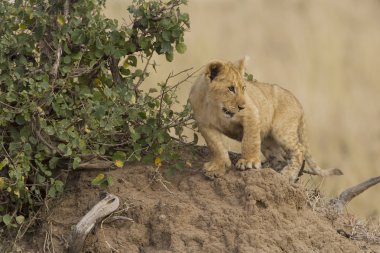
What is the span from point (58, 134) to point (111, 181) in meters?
0.59

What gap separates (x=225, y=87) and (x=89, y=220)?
5.59 feet

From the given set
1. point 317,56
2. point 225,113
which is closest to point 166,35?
point 225,113

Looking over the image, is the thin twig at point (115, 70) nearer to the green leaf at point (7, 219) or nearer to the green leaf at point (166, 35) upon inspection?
the green leaf at point (166, 35)

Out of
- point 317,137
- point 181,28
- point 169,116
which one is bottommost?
point 317,137

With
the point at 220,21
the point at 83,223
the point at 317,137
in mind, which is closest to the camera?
the point at 83,223

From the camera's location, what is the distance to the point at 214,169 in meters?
8.39

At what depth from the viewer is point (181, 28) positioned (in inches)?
330

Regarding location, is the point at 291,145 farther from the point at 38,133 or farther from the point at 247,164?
the point at 38,133

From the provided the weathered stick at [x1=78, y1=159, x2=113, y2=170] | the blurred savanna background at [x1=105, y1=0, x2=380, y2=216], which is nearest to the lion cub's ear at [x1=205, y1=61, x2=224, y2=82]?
the weathered stick at [x1=78, y1=159, x2=113, y2=170]

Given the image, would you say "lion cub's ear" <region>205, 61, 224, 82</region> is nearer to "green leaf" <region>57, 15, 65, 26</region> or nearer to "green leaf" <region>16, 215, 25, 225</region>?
"green leaf" <region>57, 15, 65, 26</region>

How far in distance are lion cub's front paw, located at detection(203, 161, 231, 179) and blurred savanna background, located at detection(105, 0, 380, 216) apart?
6805 millimetres

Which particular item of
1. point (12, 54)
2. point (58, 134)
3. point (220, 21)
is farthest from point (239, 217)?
A: point (220, 21)

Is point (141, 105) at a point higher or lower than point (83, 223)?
higher

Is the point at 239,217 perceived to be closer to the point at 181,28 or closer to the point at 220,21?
the point at 181,28
